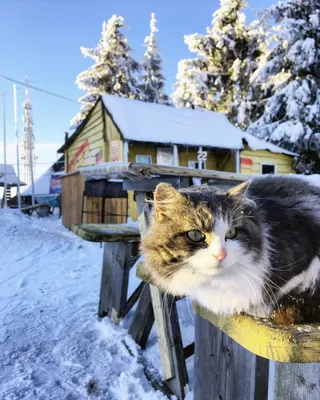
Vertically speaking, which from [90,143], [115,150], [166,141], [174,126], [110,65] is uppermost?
[110,65]

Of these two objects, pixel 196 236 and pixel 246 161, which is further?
pixel 246 161

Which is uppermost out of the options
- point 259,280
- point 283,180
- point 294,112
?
point 294,112

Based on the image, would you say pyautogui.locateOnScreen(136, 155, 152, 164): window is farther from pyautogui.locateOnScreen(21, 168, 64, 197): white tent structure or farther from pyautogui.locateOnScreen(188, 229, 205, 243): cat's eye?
pyautogui.locateOnScreen(21, 168, 64, 197): white tent structure

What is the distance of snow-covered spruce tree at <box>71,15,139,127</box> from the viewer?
68.3 ft

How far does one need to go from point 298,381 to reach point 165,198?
3.02ft

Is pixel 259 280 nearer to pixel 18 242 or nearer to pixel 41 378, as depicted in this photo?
pixel 41 378

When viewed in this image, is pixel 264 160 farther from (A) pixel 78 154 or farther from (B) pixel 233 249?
(B) pixel 233 249

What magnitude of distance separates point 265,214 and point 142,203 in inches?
68.6

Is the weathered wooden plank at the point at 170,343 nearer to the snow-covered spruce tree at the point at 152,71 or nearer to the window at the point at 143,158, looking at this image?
the window at the point at 143,158

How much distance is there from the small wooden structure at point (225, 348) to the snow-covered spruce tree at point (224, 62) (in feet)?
59.1

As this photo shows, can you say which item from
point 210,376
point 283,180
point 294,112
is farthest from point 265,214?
point 294,112

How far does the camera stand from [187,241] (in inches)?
50.0

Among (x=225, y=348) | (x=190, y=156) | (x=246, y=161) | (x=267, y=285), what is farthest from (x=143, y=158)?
(x=267, y=285)

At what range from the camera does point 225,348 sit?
1.84 metres
